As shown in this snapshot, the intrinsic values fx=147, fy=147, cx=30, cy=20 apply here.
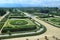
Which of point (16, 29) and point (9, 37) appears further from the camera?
point (16, 29)

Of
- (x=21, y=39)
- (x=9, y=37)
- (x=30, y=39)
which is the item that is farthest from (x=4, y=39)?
(x=30, y=39)

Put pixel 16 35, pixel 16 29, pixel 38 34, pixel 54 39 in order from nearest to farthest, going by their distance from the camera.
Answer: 1. pixel 54 39
2. pixel 16 35
3. pixel 38 34
4. pixel 16 29

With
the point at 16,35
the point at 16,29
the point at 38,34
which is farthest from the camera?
the point at 16,29

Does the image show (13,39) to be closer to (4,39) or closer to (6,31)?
(4,39)

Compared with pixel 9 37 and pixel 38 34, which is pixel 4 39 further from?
pixel 38 34

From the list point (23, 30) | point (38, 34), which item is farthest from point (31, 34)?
point (23, 30)

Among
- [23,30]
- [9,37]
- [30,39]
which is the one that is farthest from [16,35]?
[23,30]

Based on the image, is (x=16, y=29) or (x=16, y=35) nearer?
(x=16, y=35)

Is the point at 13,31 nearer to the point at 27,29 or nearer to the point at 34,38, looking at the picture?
the point at 27,29
